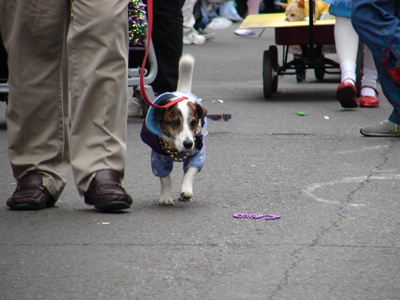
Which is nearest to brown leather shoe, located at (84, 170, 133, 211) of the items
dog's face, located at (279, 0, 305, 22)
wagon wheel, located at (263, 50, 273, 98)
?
wagon wheel, located at (263, 50, 273, 98)

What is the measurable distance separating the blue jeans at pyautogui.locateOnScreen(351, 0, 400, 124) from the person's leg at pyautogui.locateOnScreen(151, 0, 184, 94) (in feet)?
4.33

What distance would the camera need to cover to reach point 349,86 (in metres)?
5.28

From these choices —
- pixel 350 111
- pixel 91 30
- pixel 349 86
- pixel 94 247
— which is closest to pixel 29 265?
pixel 94 247

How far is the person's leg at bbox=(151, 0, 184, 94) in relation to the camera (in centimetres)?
495

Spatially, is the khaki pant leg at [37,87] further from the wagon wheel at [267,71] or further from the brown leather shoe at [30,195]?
the wagon wheel at [267,71]

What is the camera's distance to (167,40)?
5078 mm

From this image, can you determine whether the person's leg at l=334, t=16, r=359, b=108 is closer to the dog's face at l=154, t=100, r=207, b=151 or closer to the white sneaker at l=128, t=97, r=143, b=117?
the white sneaker at l=128, t=97, r=143, b=117

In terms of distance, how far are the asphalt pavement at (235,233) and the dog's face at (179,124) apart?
0.96 feet

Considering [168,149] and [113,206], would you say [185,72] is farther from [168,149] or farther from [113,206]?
[113,206]

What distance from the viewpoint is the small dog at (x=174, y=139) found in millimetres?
2953

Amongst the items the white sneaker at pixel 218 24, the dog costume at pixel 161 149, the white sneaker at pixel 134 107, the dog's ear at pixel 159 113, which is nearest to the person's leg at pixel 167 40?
the white sneaker at pixel 134 107

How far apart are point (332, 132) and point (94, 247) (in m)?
2.88

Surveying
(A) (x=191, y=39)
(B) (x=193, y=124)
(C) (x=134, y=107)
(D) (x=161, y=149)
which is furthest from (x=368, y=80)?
(A) (x=191, y=39)

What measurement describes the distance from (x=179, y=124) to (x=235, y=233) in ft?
2.18
